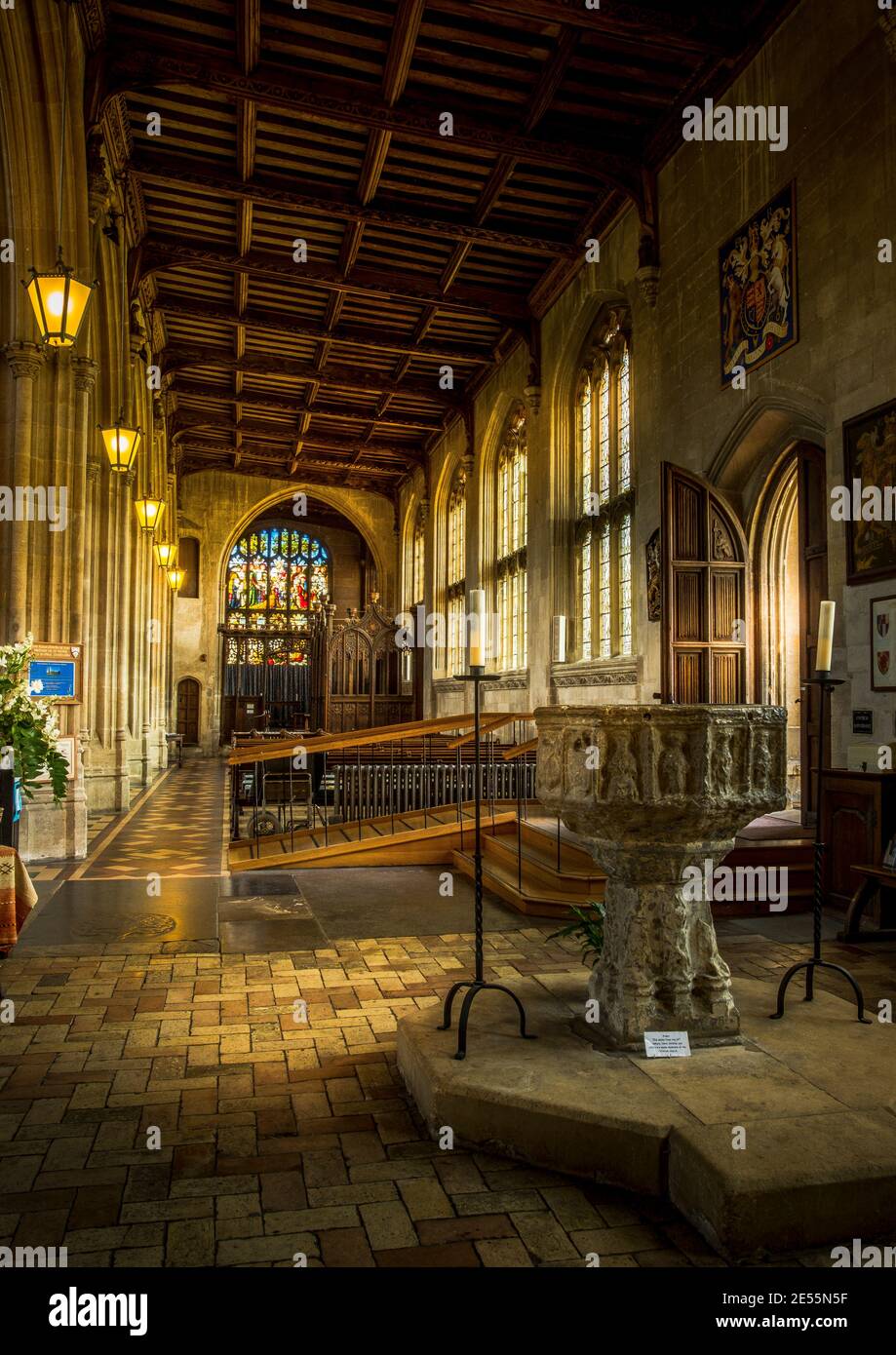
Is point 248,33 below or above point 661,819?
above

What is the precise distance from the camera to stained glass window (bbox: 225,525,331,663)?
27.9m

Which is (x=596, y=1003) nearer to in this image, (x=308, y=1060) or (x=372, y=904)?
(x=308, y=1060)

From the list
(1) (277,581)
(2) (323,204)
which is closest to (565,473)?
(2) (323,204)

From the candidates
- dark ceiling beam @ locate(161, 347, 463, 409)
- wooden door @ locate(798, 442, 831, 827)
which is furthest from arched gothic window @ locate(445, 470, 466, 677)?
wooden door @ locate(798, 442, 831, 827)

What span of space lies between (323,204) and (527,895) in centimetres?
933

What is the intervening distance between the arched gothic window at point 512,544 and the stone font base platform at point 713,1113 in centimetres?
1289

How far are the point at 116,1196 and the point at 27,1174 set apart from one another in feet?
0.97

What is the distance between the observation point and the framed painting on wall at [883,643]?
6.11 metres

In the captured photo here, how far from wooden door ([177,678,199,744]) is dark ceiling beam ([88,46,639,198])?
16.9 metres

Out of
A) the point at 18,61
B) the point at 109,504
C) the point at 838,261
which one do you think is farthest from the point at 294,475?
the point at 838,261

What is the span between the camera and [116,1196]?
2373 mm

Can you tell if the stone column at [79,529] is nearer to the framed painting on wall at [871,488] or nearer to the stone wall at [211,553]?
the framed painting on wall at [871,488]

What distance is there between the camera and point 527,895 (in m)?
6.01

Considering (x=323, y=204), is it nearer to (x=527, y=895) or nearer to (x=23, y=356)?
(x=23, y=356)
